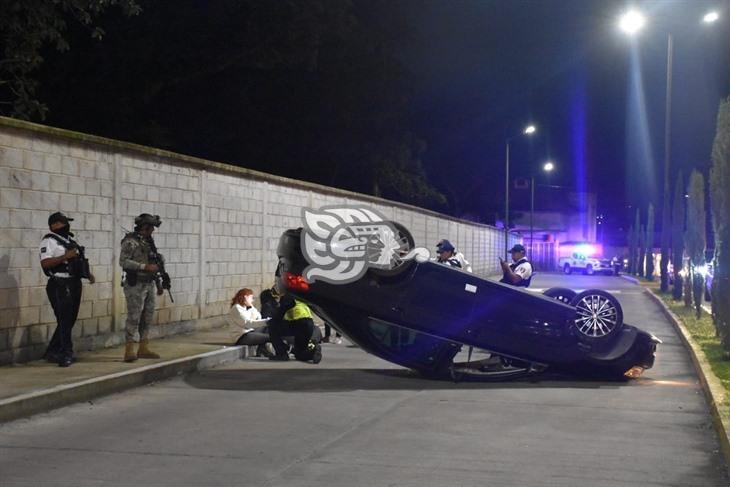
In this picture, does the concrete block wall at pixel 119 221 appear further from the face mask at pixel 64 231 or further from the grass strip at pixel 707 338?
the grass strip at pixel 707 338

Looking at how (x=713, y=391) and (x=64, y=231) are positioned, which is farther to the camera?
(x=64, y=231)

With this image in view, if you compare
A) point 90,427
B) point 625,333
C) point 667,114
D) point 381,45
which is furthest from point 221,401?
point 381,45

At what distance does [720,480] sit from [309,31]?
2319 centimetres

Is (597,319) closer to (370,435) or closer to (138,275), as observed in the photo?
(370,435)

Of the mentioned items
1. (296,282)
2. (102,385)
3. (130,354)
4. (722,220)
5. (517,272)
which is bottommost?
(102,385)

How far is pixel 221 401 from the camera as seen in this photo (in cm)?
924

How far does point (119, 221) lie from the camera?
1273 centimetres

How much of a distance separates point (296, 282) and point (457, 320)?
1869 mm

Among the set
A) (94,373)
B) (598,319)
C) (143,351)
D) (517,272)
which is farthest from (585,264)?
(94,373)

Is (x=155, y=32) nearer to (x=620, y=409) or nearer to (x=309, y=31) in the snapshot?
(x=309, y=31)

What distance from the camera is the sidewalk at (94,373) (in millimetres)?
8312

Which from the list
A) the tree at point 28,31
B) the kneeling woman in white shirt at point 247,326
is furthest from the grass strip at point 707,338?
the tree at point 28,31

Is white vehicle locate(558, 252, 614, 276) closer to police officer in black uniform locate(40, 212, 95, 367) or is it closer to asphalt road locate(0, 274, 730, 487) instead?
asphalt road locate(0, 274, 730, 487)

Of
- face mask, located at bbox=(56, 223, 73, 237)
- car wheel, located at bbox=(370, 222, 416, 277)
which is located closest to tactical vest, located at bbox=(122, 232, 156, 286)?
face mask, located at bbox=(56, 223, 73, 237)
